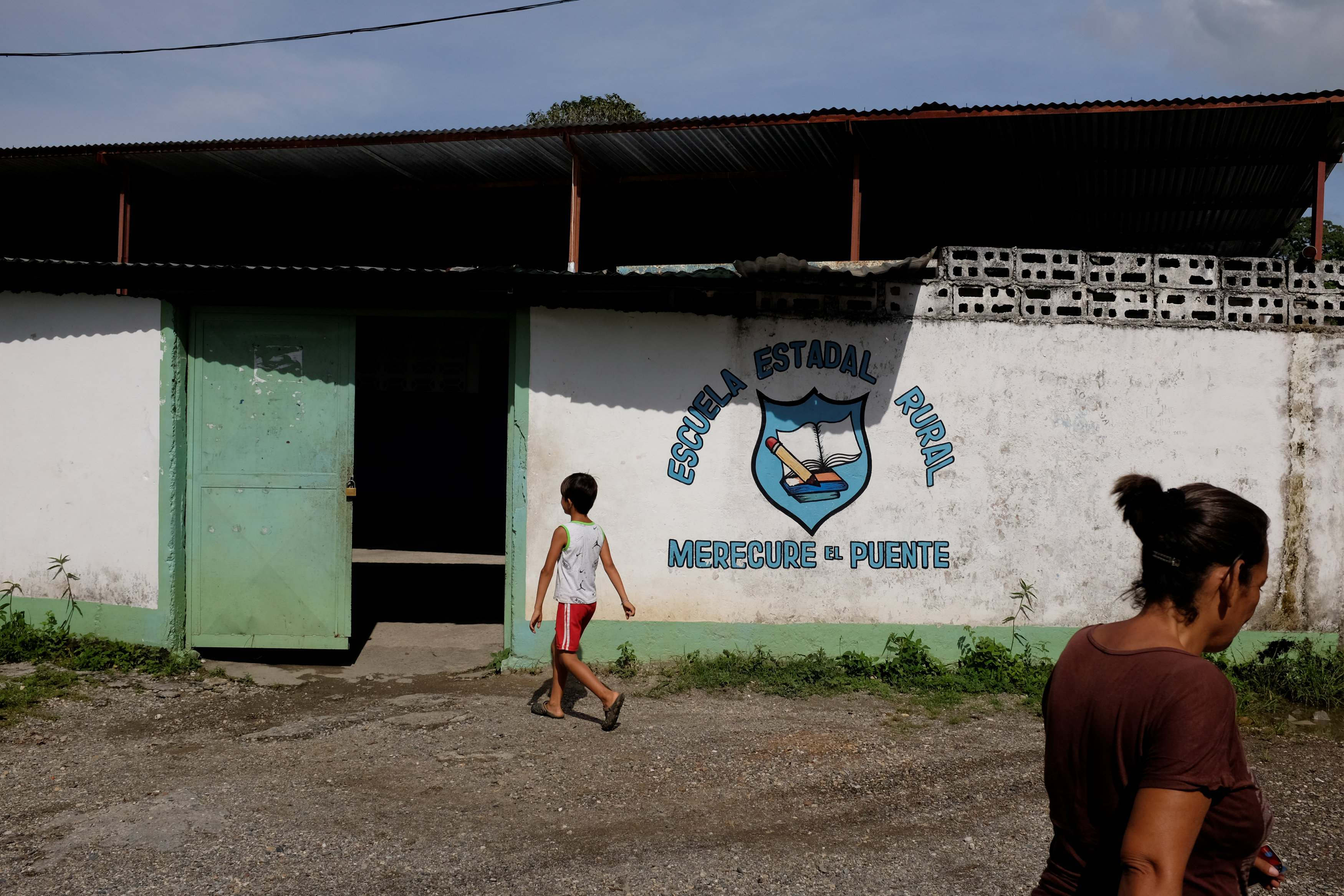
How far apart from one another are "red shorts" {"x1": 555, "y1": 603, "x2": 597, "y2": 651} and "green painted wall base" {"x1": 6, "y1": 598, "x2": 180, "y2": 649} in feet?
10.3

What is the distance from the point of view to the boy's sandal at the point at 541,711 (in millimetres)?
5949

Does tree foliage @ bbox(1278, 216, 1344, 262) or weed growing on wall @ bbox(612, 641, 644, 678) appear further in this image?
tree foliage @ bbox(1278, 216, 1344, 262)

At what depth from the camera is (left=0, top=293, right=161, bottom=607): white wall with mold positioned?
6.99m

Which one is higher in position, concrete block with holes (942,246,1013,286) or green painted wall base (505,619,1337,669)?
concrete block with holes (942,246,1013,286)

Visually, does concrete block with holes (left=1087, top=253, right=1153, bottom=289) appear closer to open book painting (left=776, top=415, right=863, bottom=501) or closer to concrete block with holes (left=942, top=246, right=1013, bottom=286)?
concrete block with holes (left=942, top=246, right=1013, bottom=286)

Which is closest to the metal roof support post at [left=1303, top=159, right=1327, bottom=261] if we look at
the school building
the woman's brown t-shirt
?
the school building

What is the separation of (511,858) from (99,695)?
148 inches

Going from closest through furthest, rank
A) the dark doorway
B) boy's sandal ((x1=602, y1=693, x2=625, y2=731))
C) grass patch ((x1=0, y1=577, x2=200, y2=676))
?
1. boy's sandal ((x1=602, y1=693, x2=625, y2=731))
2. grass patch ((x1=0, y1=577, x2=200, y2=676))
3. the dark doorway

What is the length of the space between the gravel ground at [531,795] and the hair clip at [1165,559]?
7.89 ft

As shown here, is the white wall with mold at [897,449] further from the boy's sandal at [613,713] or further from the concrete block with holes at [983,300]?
the boy's sandal at [613,713]

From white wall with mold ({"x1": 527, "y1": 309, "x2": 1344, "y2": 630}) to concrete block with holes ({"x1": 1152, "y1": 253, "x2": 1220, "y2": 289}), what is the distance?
1.08 feet

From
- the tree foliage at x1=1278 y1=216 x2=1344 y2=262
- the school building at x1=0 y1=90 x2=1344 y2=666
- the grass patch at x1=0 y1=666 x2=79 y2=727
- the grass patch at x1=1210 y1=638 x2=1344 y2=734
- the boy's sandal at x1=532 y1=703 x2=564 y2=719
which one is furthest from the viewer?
the tree foliage at x1=1278 y1=216 x2=1344 y2=262

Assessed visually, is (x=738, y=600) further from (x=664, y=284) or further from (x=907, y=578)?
Answer: (x=664, y=284)

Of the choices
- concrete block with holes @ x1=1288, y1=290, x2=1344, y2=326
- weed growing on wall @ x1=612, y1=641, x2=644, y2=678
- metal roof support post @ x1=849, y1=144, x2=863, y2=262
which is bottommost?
weed growing on wall @ x1=612, y1=641, x2=644, y2=678
